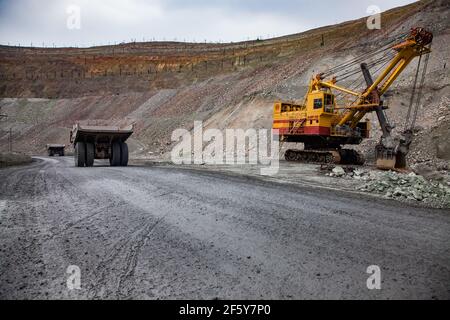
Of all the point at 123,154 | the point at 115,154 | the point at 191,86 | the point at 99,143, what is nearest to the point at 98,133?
the point at 99,143

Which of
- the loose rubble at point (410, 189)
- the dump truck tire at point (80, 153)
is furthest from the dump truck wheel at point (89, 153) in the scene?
the loose rubble at point (410, 189)

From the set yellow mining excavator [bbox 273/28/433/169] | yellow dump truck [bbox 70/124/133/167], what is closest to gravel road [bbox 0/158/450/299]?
yellow dump truck [bbox 70/124/133/167]

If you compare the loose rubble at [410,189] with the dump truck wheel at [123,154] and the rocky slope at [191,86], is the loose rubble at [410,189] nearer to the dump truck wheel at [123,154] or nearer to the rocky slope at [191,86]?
the rocky slope at [191,86]

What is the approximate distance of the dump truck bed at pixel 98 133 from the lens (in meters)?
15.4

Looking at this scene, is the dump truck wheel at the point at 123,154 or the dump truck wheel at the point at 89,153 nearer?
the dump truck wheel at the point at 89,153

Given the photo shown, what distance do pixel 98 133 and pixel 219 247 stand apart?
1327cm

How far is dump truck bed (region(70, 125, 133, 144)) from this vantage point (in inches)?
606

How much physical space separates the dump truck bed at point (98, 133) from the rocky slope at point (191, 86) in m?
11.8

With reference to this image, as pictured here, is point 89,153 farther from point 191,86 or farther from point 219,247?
point 191,86

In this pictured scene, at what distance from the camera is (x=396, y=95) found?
20844 millimetres
